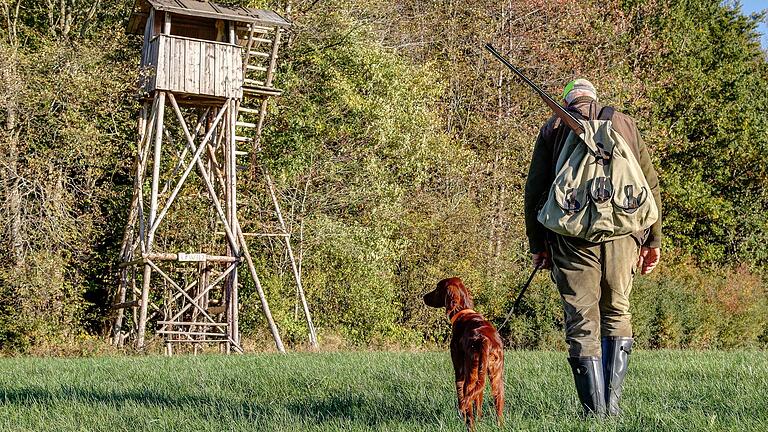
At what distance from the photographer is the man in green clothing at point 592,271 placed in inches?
242

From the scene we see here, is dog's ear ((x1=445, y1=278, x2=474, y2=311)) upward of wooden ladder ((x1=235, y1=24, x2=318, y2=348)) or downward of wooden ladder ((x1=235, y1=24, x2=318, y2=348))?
downward

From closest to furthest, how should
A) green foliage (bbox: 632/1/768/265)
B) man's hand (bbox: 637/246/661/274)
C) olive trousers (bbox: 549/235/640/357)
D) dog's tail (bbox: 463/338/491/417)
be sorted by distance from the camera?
1. dog's tail (bbox: 463/338/491/417)
2. olive trousers (bbox: 549/235/640/357)
3. man's hand (bbox: 637/246/661/274)
4. green foliage (bbox: 632/1/768/265)

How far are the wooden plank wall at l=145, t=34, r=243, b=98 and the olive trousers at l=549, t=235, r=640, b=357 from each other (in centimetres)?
1532

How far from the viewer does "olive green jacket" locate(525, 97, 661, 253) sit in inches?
253

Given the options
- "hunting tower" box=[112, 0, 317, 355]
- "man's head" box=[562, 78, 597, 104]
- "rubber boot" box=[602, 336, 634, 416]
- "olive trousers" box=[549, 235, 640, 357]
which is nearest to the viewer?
"olive trousers" box=[549, 235, 640, 357]

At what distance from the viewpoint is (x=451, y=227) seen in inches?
1049

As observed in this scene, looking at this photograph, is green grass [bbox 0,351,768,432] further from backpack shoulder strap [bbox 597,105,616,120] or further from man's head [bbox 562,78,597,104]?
man's head [bbox 562,78,597,104]

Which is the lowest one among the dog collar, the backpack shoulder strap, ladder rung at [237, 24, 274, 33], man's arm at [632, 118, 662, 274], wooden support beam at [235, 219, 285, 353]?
wooden support beam at [235, 219, 285, 353]

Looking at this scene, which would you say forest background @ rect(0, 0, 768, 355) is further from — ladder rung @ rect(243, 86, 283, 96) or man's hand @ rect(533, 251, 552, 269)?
man's hand @ rect(533, 251, 552, 269)

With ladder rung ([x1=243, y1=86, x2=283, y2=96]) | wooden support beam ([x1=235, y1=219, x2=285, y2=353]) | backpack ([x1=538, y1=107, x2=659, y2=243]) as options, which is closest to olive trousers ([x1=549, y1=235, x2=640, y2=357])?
backpack ([x1=538, y1=107, x2=659, y2=243])

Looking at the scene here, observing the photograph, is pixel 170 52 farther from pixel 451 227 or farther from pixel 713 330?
pixel 713 330

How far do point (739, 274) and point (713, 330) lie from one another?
10.8 feet

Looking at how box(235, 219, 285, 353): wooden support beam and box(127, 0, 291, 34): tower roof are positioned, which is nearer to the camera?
box(127, 0, 291, 34): tower roof

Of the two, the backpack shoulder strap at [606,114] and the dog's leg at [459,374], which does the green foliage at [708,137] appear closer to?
the backpack shoulder strap at [606,114]
